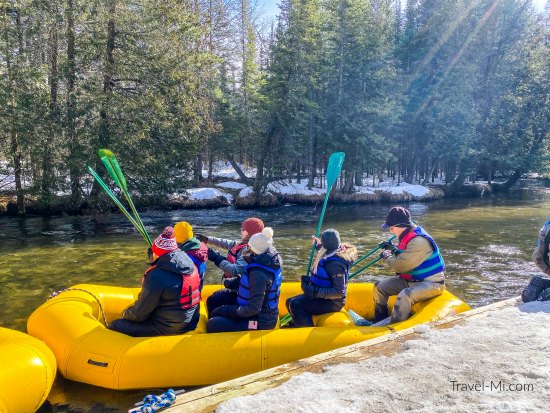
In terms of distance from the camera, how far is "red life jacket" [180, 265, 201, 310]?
4.15 metres

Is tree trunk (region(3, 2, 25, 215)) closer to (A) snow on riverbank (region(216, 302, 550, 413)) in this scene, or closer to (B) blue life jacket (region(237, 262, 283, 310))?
(B) blue life jacket (region(237, 262, 283, 310))

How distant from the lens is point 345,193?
71.9ft

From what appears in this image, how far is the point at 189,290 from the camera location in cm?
424

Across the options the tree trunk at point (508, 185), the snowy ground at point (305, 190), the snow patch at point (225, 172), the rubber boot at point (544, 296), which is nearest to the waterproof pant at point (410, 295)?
the rubber boot at point (544, 296)

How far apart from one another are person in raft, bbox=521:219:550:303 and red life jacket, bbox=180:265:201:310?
3.30 metres

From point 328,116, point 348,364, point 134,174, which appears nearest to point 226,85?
point 328,116

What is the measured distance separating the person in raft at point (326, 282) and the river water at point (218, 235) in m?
1.82

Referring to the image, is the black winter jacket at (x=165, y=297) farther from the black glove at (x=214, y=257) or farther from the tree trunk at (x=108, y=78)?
the tree trunk at (x=108, y=78)

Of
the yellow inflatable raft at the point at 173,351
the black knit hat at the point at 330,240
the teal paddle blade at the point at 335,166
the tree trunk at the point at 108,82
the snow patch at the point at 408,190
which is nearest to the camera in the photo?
the yellow inflatable raft at the point at 173,351

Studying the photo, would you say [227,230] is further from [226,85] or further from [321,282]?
[226,85]

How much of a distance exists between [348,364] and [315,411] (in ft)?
2.32

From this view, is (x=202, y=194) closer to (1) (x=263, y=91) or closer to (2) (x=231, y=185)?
(2) (x=231, y=185)

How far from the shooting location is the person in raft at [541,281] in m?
4.40

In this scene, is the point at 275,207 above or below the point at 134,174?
below
